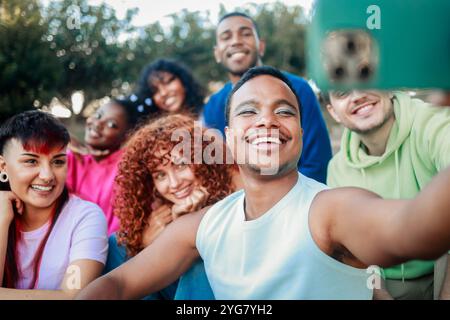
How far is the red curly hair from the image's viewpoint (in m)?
2.07

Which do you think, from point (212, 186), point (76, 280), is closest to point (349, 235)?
point (212, 186)

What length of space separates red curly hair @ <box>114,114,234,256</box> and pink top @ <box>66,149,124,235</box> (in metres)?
0.09

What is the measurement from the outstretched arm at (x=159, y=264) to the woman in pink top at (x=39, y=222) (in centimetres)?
21

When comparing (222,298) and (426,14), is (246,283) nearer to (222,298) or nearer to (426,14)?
(222,298)

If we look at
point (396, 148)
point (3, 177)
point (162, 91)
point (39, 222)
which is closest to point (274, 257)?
point (396, 148)

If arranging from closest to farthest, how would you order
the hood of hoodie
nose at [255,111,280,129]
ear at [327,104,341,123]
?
nose at [255,111,280,129] < the hood of hoodie < ear at [327,104,341,123]

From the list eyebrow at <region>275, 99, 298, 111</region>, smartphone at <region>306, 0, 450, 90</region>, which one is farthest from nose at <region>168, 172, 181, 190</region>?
smartphone at <region>306, 0, 450, 90</region>

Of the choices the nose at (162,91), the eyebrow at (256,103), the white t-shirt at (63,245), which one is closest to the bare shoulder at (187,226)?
the white t-shirt at (63,245)

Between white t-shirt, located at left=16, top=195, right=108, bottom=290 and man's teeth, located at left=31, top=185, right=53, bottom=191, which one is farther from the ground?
man's teeth, located at left=31, top=185, right=53, bottom=191

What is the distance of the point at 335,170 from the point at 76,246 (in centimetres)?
100

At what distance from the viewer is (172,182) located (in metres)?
2.07

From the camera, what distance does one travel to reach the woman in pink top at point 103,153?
89.7 inches

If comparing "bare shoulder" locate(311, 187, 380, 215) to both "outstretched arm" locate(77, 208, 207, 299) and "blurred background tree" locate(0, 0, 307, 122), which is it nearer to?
"outstretched arm" locate(77, 208, 207, 299)

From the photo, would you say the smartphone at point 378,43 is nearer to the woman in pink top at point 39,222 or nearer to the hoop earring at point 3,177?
the woman in pink top at point 39,222
